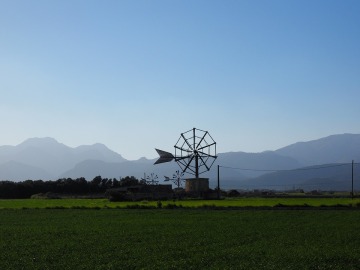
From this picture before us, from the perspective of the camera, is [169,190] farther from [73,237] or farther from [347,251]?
[347,251]

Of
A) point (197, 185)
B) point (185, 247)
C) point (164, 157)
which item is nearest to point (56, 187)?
point (164, 157)

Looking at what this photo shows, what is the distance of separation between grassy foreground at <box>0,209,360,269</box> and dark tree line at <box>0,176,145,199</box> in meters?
99.7

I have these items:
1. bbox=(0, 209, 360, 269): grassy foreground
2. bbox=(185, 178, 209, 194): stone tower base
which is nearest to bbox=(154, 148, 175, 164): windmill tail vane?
bbox=(185, 178, 209, 194): stone tower base

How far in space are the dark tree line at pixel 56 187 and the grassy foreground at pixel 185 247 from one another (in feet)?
327

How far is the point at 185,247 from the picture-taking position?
82.3 feet

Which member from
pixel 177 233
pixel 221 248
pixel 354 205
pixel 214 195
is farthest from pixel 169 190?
pixel 221 248

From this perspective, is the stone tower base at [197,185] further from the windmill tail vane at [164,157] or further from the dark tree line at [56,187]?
the dark tree line at [56,187]

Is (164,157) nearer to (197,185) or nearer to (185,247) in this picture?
(197,185)

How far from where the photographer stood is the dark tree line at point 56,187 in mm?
130625

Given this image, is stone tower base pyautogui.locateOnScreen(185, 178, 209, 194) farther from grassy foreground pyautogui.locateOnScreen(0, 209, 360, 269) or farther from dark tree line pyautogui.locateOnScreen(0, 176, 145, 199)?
grassy foreground pyautogui.locateOnScreen(0, 209, 360, 269)

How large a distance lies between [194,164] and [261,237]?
8617 centimetres

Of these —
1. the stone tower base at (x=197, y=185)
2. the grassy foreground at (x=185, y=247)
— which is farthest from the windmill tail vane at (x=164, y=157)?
the grassy foreground at (x=185, y=247)

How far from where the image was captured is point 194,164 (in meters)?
116

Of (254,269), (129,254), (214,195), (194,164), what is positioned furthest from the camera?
(194,164)
